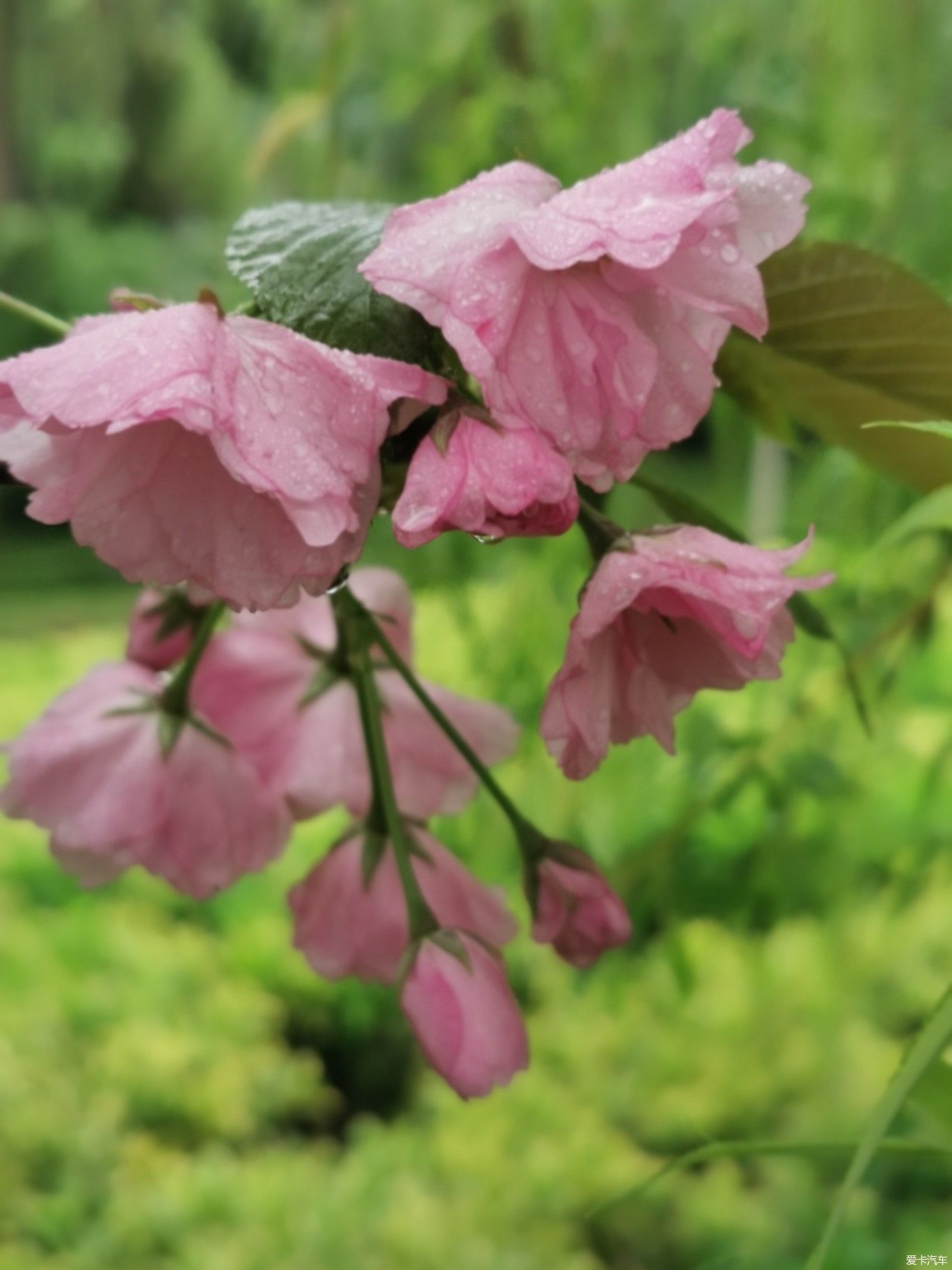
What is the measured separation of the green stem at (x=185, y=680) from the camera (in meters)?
0.31

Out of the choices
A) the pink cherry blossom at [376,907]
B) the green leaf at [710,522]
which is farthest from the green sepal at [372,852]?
the green leaf at [710,522]

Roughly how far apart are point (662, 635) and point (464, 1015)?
9cm

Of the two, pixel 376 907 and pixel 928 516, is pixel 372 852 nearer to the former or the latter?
pixel 376 907

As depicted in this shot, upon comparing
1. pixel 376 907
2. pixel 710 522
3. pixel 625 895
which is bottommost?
pixel 625 895

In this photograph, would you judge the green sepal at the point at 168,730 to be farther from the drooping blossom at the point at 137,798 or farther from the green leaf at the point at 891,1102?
the green leaf at the point at 891,1102

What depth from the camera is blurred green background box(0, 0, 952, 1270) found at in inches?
25.6

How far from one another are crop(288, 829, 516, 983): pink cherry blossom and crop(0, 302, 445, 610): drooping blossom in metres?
0.12

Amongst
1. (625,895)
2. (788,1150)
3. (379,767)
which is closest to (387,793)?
(379,767)

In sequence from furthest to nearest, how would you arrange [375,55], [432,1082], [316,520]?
[432,1082] → [375,55] → [316,520]

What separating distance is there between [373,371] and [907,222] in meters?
0.50

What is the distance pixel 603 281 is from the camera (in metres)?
0.21

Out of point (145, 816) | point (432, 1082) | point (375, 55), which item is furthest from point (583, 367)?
point (432, 1082)

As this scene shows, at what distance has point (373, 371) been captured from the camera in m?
0.20

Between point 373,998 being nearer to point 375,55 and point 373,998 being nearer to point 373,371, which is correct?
point 375,55
